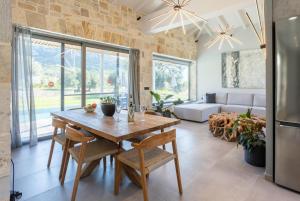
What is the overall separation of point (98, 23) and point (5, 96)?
3994 mm

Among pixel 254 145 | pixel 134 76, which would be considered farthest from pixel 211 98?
pixel 254 145

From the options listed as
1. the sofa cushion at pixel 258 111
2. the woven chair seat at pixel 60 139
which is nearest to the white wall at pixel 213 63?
the sofa cushion at pixel 258 111

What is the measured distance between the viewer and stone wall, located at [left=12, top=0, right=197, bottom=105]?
11.2 feet

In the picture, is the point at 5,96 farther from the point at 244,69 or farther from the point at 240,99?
the point at 244,69

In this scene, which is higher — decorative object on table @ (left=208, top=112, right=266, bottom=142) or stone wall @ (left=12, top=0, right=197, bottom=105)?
stone wall @ (left=12, top=0, right=197, bottom=105)

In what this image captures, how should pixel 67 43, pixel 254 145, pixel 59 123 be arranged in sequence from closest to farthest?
pixel 59 123
pixel 254 145
pixel 67 43

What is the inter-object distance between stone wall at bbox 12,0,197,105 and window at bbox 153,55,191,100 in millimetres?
502

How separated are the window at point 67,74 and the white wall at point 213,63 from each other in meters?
4.05

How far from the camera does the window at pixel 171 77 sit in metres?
6.62

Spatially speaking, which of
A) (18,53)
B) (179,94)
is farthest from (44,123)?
(179,94)

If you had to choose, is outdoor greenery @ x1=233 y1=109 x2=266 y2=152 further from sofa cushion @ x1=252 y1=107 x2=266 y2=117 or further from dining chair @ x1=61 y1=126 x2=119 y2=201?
sofa cushion @ x1=252 y1=107 x2=266 y2=117

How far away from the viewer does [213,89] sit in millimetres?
7543

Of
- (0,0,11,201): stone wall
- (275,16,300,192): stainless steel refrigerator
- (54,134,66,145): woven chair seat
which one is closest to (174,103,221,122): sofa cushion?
(275,16,300,192): stainless steel refrigerator

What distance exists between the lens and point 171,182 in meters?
2.26
